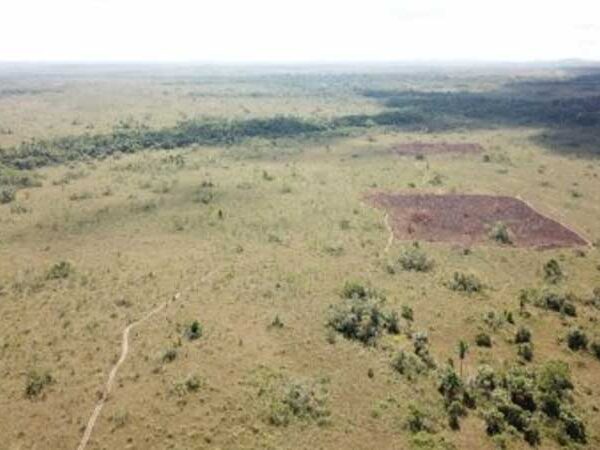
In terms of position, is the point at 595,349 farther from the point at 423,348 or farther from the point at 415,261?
the point at 415,261

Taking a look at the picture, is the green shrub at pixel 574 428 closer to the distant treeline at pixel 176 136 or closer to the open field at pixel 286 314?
the open field at pixel 286 314

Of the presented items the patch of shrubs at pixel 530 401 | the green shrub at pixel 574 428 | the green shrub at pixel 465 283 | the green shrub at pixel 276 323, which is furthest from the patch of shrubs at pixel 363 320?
the green shrub at pixel 574 428

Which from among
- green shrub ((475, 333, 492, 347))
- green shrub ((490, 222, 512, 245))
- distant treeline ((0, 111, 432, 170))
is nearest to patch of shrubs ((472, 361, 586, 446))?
green shrub ((475, 333, 492, 347))

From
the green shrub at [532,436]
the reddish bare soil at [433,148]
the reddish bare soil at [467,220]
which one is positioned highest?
the reddish bare soil at [433,148]

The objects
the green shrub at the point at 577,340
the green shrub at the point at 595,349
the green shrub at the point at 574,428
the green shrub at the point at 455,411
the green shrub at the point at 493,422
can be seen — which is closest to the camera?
the green shrub at the point at 574,428

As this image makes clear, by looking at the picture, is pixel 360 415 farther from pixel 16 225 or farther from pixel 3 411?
pixel 16 225

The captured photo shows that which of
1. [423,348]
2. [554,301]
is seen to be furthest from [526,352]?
[554,301]
